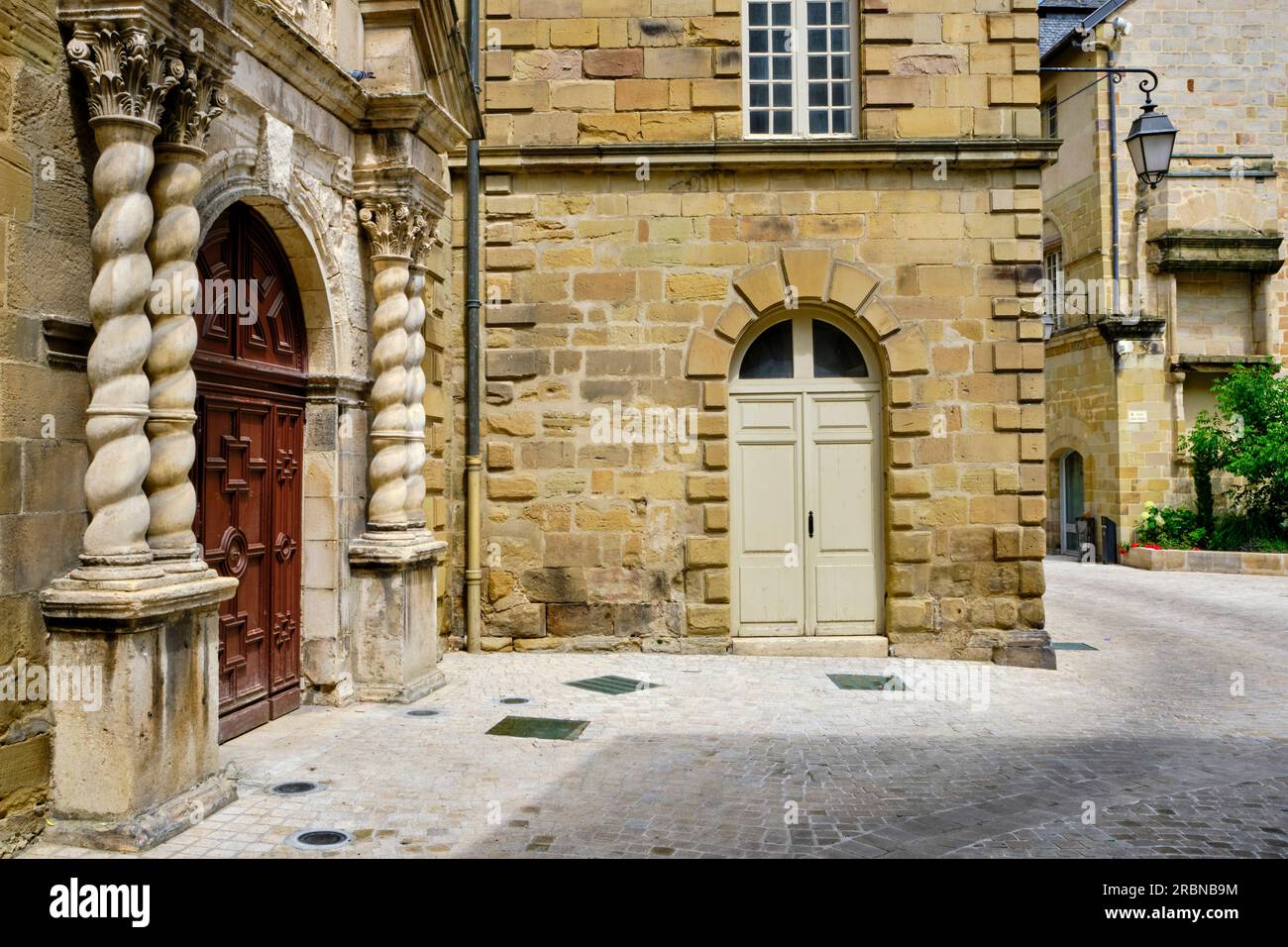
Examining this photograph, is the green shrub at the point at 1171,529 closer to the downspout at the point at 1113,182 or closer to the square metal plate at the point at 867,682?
the downspout at the point at 1113,182

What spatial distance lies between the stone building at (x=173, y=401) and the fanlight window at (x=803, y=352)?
370 centimetres

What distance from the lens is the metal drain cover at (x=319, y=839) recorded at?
3967mm

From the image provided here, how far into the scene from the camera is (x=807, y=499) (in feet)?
29.0

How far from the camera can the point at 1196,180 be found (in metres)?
18.5

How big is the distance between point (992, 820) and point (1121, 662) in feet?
16.3

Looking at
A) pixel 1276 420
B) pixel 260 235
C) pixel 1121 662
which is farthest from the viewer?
pixel 1276 420

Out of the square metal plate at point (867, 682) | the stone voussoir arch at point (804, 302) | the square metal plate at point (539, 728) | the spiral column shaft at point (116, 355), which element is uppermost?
the stone voussoir arch at point (804, 302)

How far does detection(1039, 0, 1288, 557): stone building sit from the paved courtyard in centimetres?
1119

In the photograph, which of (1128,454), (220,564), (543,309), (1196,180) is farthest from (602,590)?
(1196,180)

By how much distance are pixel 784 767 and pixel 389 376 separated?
3799 mm

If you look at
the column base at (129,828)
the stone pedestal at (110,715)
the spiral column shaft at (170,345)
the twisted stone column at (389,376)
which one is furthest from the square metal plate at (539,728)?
the spiral column shaft at (170,345)

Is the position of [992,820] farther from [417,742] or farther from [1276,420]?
[1276,420]

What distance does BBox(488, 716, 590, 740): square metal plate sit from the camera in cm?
585

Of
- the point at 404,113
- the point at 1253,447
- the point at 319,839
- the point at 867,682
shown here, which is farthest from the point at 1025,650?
the point at 1253,447
